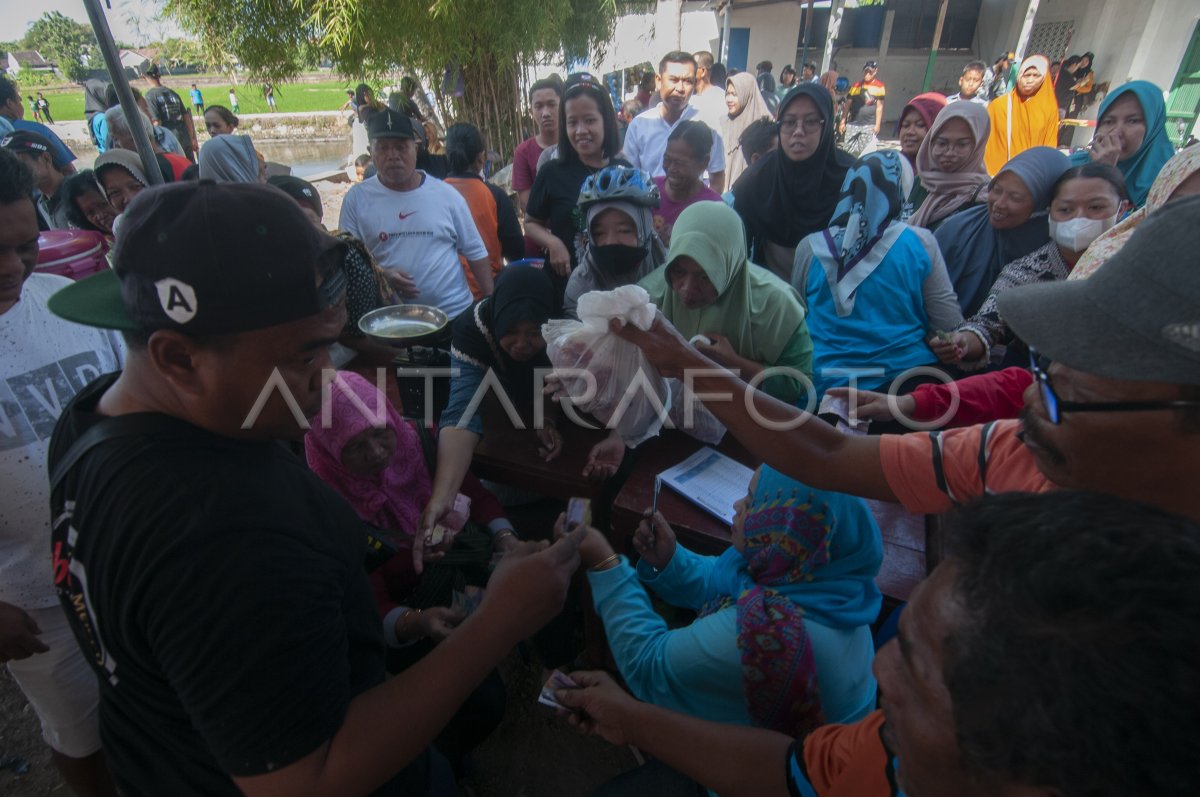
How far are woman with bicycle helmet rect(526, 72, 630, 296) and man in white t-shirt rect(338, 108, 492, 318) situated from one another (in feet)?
2.14

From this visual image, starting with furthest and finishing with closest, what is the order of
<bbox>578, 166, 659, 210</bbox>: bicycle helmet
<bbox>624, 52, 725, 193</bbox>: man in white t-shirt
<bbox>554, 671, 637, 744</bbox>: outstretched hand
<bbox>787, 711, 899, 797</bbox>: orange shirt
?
<bbox>624, 52, 725, 193</bbox>: man in white t-shirt → <bbox>578, 166, 659, 210</bbox>: bicycle helmet → <bbox>554, 671, 637, 744</bbox>: outstretched hand → <bbox>787, 711, 899, 797</bbox>: orange shirt

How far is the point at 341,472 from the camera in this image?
211 cm

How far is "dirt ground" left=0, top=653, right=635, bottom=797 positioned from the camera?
7.27 ft

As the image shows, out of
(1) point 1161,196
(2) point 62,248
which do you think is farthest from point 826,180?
(2) point 62,248

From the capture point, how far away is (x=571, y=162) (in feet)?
12.5

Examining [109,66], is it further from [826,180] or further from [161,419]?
[826,180]

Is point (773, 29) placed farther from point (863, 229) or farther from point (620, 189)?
point (620, 189)

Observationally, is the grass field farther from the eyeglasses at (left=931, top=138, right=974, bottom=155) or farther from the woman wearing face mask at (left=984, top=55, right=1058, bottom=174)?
the eyeglasses at (left=931, top=138, right=974, bottom=155)

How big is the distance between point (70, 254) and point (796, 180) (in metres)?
3.84

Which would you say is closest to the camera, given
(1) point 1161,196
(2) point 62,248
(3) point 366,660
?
(3) point 366,660

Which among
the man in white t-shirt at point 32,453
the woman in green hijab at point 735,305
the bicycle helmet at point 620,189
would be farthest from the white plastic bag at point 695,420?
the man in white t-shirt at point 32,453

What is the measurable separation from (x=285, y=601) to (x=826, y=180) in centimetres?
365

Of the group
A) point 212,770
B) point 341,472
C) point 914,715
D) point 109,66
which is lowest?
point 341,472

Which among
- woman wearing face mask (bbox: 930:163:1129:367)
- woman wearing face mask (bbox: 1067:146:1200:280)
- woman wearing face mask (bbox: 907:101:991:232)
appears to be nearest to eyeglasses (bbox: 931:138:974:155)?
woman wearing face mask (bbox: 907:101:991:232)
